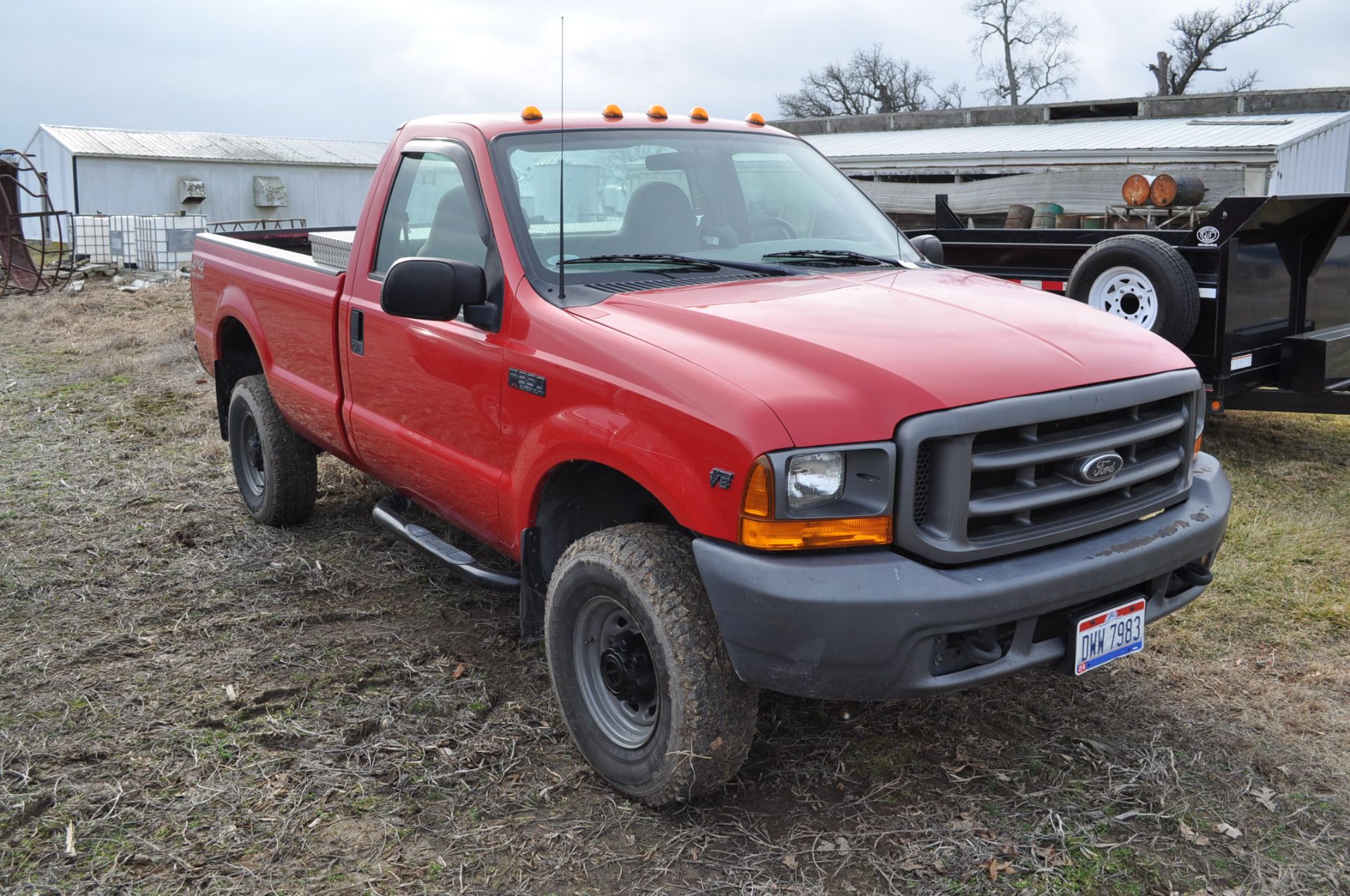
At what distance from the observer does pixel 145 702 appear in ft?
13.0

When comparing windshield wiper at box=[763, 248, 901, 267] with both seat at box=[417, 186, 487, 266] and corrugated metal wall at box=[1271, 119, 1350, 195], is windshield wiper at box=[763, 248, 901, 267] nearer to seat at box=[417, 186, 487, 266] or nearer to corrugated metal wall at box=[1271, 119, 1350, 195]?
seat at box=[417, 186, 487, 266]

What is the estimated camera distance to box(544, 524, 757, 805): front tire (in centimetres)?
294

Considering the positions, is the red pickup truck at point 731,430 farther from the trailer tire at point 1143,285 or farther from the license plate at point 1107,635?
the trailer tire at point 1143,285

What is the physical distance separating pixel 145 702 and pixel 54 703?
0.31 metres

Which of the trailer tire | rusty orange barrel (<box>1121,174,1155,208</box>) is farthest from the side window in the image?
rusty orange barrel (<box>1121,174,1155,208</box>)


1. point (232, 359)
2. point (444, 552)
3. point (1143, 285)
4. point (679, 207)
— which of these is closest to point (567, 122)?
point (679, 207)

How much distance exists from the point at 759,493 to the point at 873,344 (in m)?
0.58

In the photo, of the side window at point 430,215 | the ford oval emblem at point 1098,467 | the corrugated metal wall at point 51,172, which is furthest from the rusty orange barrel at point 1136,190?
the corrugated metal wall at point 51,172

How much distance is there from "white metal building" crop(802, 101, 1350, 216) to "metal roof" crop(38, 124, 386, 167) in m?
16.3

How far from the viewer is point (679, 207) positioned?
407cm

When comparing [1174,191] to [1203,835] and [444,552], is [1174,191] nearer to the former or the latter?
[1203,835]

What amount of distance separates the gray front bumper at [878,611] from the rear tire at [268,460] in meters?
3.38

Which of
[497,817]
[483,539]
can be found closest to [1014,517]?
[497,817]

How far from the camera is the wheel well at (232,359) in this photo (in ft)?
20.0
